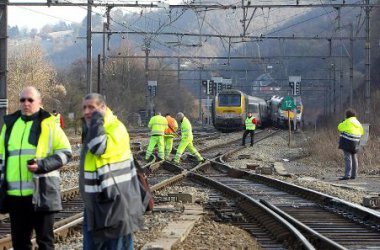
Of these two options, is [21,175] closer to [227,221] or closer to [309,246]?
[309,246]

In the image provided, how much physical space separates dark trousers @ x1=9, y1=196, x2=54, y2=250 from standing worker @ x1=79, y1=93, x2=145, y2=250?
778mm

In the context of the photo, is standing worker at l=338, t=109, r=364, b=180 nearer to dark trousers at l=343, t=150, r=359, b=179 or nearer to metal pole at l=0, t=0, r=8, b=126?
dark trousers at l=343, t=150, r=359, b=179

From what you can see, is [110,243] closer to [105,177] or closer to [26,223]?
[105,177]

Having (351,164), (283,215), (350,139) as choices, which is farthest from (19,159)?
(351,164)

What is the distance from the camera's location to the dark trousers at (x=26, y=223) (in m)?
7.21

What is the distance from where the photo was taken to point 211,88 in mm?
68625

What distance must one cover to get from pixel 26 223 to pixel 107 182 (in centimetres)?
131

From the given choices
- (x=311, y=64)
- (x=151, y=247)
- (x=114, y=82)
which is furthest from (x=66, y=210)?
(x=311, y=64)

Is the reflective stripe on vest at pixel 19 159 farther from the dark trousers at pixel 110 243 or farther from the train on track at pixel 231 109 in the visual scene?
the train on track at pixel 231 109

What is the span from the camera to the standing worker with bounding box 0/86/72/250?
23.6 ft

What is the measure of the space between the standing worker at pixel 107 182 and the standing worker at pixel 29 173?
731mm

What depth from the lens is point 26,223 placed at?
727 centimetres

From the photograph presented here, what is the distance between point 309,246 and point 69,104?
5567 centimetres

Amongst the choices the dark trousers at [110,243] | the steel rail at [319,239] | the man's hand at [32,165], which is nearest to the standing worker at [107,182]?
the dark trousers at [110,243]
